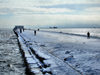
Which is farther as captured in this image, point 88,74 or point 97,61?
point 97,61

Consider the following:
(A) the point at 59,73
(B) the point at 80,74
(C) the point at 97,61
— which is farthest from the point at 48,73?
(C) the point at 97,61

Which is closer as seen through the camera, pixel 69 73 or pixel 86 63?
pixel 69 73

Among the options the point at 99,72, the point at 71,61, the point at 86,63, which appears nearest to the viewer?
the point at 99,72

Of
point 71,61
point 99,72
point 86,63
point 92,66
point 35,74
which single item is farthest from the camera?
point 71,61

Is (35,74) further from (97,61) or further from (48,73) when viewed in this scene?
(97,61)

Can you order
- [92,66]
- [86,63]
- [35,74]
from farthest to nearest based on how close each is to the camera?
[86,63] → [92,66] → [35,74]

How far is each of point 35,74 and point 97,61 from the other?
12.3 ft

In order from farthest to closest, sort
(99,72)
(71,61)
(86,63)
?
1. (71,61)
2. (86,63)
3. (99,72)

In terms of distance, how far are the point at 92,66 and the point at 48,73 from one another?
2.32 meters

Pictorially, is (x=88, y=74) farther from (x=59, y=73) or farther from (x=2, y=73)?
(x=2, y=73)

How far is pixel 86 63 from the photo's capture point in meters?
8.02

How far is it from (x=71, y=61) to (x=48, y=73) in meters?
2.61

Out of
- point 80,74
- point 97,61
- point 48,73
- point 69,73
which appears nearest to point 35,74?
point 48,73

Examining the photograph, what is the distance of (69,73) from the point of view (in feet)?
20.3
